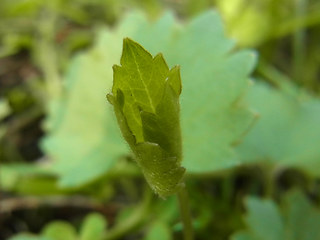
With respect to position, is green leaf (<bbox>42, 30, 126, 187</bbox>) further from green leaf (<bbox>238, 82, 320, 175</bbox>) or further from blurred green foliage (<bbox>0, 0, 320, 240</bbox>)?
green leaf (<bbox>238, 82, 320, 175</bbox>)

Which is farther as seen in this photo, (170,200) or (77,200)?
(77,200)

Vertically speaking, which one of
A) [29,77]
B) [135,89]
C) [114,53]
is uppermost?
[135,89]

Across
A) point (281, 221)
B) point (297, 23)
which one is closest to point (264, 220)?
point (281, 221)

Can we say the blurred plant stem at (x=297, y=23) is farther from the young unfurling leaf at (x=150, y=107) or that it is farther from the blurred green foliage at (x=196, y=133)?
the young unfurling leaf at (x=150, y=107)

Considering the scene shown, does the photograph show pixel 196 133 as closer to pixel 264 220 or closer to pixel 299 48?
pixel 264 220

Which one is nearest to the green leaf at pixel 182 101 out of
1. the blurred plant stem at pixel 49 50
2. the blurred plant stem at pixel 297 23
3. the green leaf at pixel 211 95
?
the green leaf at pixel 211 95

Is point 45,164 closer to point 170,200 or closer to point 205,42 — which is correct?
point 170,200

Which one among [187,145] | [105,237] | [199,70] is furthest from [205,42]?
[105,237]
